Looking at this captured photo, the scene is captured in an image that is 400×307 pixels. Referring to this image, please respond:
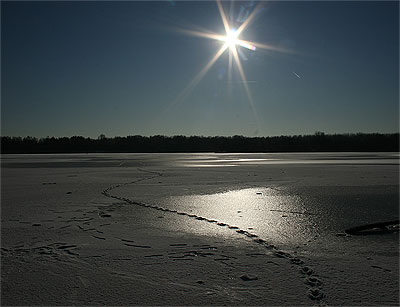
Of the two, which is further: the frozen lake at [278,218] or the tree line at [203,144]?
the tree line at [203,144]

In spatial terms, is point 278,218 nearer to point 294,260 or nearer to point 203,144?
point 294,260

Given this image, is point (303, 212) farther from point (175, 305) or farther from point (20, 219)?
point (20, 219)

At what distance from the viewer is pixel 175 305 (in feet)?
8.39

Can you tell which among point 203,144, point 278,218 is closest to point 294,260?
point 278,218

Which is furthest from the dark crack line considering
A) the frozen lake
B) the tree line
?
the tree line

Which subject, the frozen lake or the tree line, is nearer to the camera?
the frozen lake

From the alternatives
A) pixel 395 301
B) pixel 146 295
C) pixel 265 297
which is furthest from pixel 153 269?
pixel 395 301

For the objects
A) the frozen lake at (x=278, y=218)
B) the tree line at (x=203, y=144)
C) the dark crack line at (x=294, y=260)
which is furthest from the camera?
the tree line at (x=203, y=144)

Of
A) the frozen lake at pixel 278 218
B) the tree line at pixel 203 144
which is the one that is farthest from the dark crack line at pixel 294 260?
the tree line at pixel 203 144

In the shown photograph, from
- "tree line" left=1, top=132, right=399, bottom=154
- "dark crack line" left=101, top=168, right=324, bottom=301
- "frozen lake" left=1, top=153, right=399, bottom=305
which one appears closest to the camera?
"dark crack line" left=101, top=168, right=324, bottom=301

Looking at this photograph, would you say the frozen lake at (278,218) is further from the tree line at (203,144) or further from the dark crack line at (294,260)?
the tree line at (203,144)

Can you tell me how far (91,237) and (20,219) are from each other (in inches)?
67.5

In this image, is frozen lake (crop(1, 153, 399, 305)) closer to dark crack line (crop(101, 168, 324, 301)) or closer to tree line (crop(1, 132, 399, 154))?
dark crack line (crop(101, 168, 324, 301))

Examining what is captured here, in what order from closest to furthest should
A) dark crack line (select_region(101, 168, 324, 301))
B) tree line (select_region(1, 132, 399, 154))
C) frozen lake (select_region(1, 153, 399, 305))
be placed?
dark crack line (select_region(101, 168, 324, 301)), frozen lake (select_region(1, 153, 399, 305)), tree line (select_region(1, 132, 399, 154))
